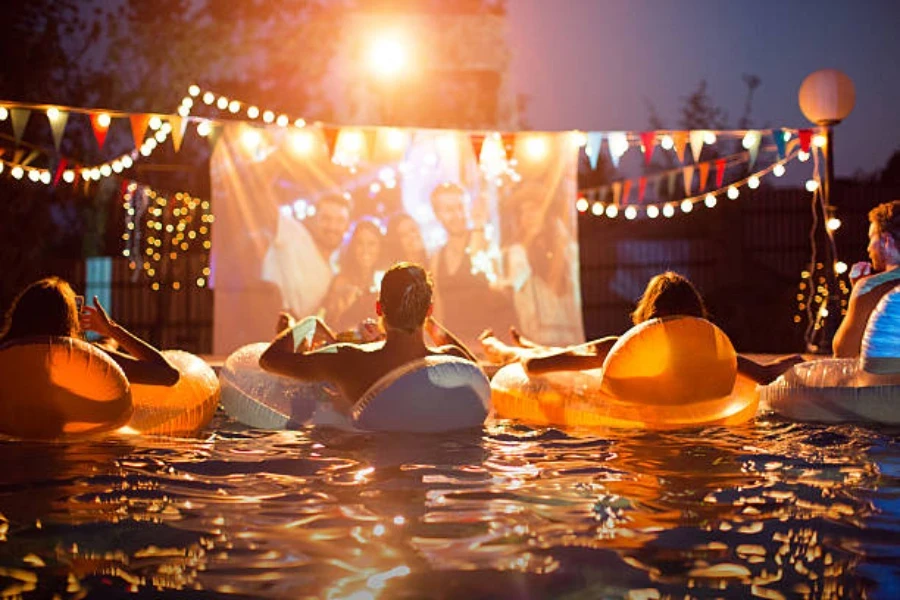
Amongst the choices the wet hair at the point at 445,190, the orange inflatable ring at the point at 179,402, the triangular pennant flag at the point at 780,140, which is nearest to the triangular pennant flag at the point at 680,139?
the triangular pennant flag at the point at 780,140

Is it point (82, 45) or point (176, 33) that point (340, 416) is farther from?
point (176, 33)

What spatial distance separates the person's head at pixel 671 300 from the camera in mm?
5562

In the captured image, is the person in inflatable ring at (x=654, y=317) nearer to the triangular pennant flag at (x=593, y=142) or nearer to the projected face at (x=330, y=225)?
Result: the triangular pennant flag at (x=593, y=142)

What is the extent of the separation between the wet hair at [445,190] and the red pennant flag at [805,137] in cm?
369

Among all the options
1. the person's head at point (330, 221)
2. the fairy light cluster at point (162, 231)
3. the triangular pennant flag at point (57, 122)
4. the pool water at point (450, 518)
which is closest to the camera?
the pool water at point (450, 518)

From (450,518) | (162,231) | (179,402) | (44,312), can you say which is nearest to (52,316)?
(44,312)

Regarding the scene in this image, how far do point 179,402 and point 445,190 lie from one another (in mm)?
6601

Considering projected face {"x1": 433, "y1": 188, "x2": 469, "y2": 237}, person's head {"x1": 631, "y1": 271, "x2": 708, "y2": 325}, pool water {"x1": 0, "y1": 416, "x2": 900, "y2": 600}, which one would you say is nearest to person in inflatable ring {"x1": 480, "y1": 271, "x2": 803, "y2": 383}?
person's head {"x1": 631, "y1": 271, "x2": 708, "y2": 325}

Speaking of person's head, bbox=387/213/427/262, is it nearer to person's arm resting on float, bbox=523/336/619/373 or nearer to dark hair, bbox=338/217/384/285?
dark hair, bbox=338/217/384/285

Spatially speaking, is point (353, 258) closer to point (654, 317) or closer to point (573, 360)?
point (573, 360)

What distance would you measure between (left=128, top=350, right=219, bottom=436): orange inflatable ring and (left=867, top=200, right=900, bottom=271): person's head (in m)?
3.84

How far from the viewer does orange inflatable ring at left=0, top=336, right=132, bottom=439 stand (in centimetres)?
468

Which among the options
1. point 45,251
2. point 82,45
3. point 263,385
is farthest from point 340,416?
point 82,45

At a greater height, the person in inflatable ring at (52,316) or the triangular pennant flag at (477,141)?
the triangular pennant flag at (477,141)
